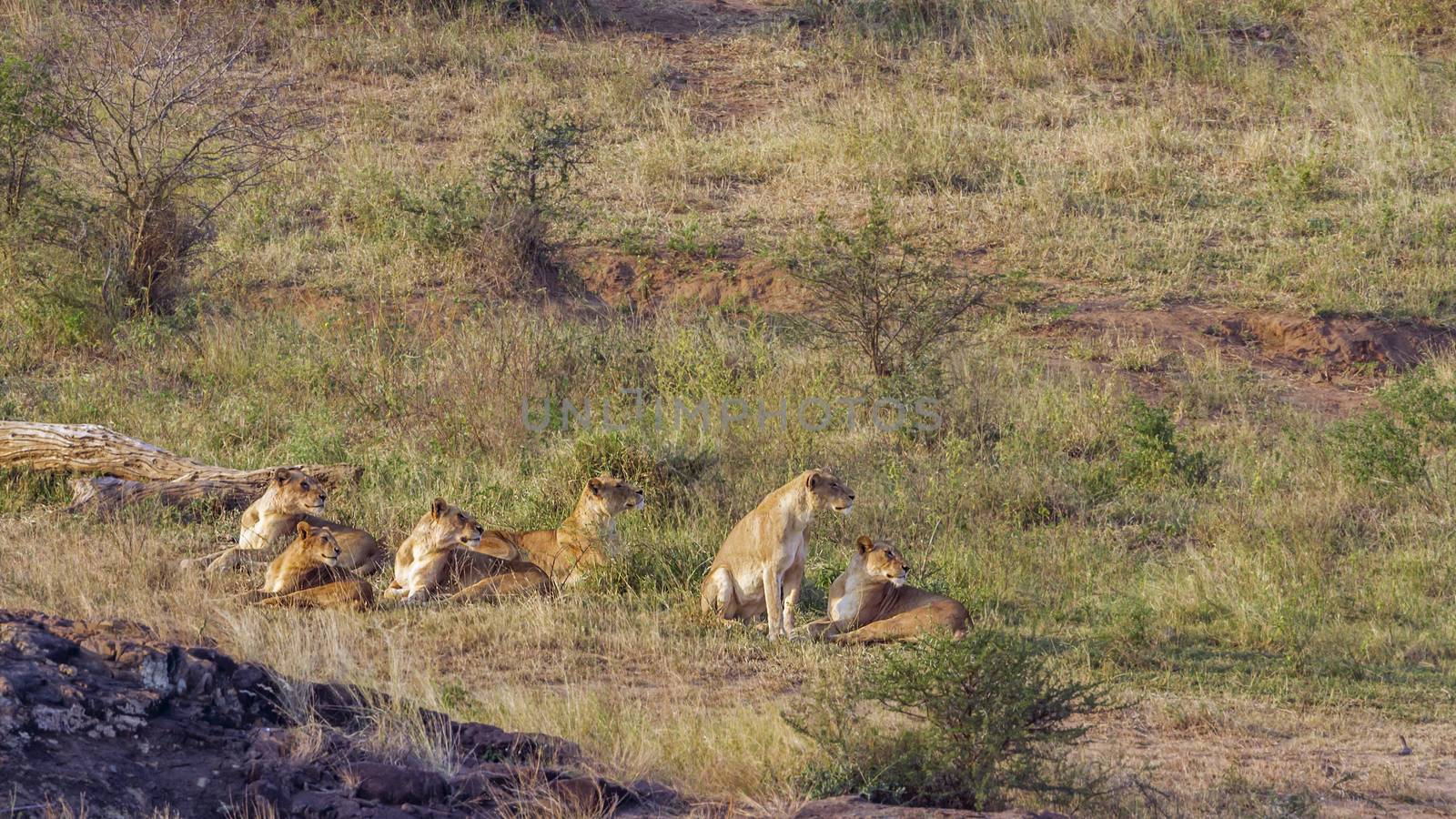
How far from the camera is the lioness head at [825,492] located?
8.41 metres

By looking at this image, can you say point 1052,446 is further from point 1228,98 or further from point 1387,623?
point 1228,98

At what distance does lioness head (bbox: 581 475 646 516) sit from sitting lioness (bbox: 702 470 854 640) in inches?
33.4

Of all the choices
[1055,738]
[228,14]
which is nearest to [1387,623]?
[1055,738]

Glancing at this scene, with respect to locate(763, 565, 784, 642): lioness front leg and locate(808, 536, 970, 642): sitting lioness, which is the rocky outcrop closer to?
locate(763, 565, 784, 642): lioness front leg

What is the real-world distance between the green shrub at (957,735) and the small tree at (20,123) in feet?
36.4

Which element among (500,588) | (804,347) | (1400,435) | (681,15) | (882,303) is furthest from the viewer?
(681,15)

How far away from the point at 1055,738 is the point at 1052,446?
583 cm

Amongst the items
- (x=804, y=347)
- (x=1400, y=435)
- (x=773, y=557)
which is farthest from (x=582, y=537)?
(x=1400, y=435)

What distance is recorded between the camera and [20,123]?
1404 cm

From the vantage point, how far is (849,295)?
43.2ft

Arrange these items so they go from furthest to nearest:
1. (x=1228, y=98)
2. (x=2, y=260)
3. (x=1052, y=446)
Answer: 1. (x=1228, y=98)
2. (x=2, y=260)
3. (x=1052, y=446)

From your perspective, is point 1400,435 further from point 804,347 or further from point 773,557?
point 773,557

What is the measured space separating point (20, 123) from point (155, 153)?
1.20 m

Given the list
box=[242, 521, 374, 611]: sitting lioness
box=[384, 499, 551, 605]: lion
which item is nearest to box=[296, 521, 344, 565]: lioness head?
box=[242, 521, 374, 611]: sitting lioness
